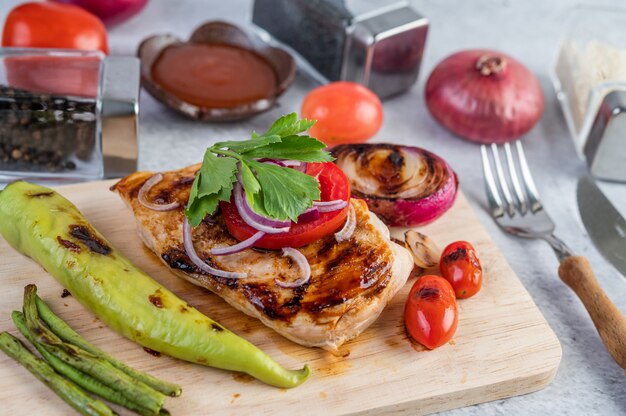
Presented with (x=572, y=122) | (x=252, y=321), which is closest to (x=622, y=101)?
(x=572, y=122)

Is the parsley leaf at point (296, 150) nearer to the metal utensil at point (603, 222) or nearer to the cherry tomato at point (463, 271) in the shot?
the cherry tomato at point (463, 271)

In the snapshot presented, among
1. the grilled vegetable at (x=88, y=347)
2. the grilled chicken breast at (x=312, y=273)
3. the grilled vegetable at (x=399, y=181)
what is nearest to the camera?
the grilled vegetable at (x=88, y=347)

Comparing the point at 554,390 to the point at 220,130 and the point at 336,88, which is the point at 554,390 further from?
the point at 220,130

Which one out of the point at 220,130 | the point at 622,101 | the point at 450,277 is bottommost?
the point at 220,130

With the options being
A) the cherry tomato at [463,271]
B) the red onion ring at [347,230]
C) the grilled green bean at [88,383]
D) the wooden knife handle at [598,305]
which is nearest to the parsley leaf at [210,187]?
the red onion ring at [347,230]

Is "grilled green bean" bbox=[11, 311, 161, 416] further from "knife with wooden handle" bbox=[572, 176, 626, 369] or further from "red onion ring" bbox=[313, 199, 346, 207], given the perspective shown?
"knife with wooden handle" bbox=[572, 176, 626, 369]

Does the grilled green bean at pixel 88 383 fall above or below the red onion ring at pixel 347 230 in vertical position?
below
